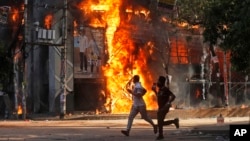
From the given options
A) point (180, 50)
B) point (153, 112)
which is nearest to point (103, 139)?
point (153, 112)

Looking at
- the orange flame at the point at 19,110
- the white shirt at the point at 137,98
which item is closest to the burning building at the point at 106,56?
the orange flame at the point at 19,110

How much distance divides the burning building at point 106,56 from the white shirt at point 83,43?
18 cm

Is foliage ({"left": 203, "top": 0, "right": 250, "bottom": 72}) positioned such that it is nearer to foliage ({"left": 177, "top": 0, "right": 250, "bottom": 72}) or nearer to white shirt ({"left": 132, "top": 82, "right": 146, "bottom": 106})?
foliage ({"left": 177, "top": 0, "right": 250, "bottom": 72})

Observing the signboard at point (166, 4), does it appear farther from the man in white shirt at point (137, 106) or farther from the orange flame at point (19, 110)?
the man in white shirt at point (137, 106)

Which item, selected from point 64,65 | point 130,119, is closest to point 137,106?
point 130,119

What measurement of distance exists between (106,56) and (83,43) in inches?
75.6

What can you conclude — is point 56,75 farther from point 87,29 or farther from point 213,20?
point 213,20

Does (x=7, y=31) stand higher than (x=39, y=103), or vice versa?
(x=7, y=31)

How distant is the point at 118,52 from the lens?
31.0 metres

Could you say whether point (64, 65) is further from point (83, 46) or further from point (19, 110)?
point (19, 110)

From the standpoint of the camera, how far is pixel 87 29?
95.7 feet

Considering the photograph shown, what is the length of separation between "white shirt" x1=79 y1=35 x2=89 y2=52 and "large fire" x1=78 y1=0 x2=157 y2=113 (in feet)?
4.01

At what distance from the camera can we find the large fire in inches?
1196

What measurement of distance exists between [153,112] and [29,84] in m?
7.07
